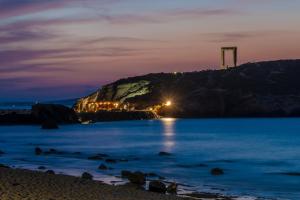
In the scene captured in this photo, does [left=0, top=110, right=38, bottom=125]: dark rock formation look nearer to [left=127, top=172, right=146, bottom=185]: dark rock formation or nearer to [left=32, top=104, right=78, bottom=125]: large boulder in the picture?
→ [left=32, top=104, right=78, bottom=125]: large boulder

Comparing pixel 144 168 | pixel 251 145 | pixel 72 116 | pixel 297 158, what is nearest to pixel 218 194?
pixel 144 168

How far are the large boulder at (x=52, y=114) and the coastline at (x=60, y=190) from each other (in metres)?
111

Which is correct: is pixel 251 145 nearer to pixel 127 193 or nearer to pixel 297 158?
pixel 297 158

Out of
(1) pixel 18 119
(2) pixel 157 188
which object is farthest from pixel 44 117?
(2) pixel 157 188

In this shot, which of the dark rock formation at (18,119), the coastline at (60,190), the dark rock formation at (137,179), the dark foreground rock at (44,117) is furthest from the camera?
the dark rock formation at (18,119)

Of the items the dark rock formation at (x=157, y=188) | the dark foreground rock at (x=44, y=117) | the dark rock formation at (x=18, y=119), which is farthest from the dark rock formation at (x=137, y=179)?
the dark rock formation at (x=18, y=119)

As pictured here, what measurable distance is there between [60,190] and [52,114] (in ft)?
412

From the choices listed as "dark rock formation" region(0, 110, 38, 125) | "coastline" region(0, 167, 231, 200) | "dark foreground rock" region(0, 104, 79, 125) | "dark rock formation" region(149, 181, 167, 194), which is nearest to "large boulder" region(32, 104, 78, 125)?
"dark foreground rock" region(0, 104, 79, 125)

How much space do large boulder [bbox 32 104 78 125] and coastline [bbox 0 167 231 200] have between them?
11068cm

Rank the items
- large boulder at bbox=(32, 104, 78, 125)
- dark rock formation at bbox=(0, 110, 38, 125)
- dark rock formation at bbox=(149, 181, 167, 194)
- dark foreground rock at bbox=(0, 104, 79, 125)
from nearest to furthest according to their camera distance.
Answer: dark rock formation at bbox=(149, 181, 167, 194)
large boulder at bbox=(32, 104, 78, 125)
dark foreground rock at bbox=(0, 104, 79, 125)
dark rock formation at bbox=(0, 110, 38, 125)

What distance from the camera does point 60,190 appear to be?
24172 mm

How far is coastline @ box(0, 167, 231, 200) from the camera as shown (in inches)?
870

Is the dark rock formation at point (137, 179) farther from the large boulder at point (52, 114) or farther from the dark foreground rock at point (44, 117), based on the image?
the dark foreground rock at point (44, 117)

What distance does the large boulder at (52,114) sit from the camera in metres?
144
